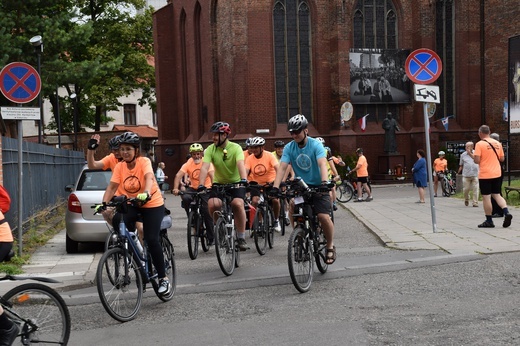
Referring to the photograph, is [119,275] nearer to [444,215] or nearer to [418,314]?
[418,314]

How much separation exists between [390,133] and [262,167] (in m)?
26.2

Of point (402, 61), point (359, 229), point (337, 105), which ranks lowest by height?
point (359, 229)

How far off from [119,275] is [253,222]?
14.4ft

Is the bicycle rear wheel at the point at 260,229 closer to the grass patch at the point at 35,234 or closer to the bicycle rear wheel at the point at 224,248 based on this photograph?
the bicycle rear wheel at the point at 224,248

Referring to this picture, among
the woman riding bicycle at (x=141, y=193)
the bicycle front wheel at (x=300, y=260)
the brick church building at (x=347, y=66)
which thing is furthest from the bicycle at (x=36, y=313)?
the brick church building at (x=347, y=66)

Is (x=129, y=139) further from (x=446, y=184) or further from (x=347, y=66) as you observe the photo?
(x=347, y=66)

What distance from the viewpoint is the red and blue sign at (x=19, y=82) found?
1049 centimetres

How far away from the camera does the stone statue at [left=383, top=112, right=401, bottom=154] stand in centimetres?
3741

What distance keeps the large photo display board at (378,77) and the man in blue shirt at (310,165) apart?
31.2 m

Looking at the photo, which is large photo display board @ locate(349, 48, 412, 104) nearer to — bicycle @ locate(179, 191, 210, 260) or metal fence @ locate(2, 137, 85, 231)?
metal fence @ locate(2, 137, 85, 231)

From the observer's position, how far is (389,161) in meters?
37.6

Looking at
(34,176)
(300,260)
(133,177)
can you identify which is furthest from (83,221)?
(34,176)

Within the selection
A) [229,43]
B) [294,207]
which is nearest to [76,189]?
[294,207]

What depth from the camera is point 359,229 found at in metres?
14.2
